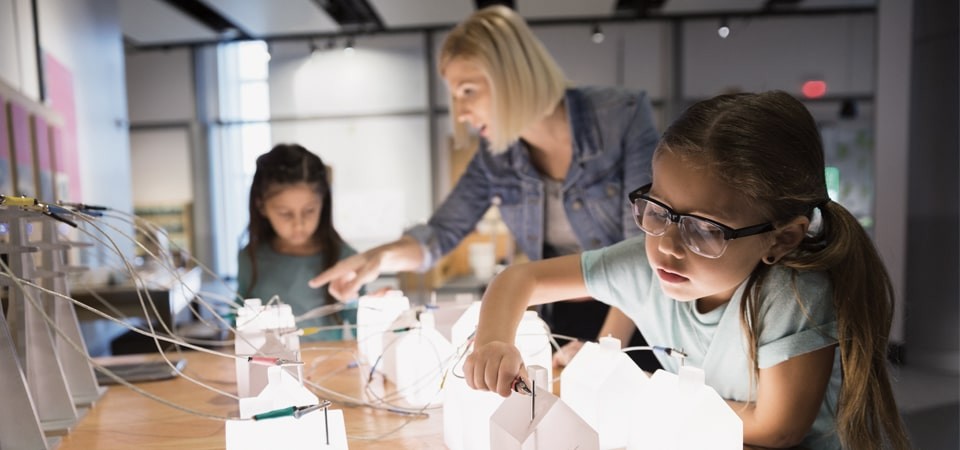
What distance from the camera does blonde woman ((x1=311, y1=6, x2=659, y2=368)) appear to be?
1.28m

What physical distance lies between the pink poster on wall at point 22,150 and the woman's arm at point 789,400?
2322mm

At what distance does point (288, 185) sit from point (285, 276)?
0.29 meters

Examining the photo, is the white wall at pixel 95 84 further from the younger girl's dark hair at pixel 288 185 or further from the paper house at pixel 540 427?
the paper house at pixel 540 427

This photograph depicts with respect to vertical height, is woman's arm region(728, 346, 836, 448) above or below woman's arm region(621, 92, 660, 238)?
below

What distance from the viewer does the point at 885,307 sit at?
73 centimetres

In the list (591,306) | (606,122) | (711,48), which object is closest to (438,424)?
(591,306)

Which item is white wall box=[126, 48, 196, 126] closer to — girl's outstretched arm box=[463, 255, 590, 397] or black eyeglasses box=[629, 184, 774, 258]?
girl's outstretched arm box=[463, 255, 590, 397]

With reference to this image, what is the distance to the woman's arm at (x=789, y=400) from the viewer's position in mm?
703

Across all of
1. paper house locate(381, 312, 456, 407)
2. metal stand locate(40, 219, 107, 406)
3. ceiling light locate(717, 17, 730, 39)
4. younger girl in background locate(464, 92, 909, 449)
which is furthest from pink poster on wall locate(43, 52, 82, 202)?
ceiling light locate(717, 17, 730, 39)

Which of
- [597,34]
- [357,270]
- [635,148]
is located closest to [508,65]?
[635,148]

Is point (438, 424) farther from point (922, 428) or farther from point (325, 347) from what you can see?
point (922, 428)

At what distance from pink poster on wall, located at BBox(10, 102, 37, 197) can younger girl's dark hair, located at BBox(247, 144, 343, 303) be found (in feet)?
3.26

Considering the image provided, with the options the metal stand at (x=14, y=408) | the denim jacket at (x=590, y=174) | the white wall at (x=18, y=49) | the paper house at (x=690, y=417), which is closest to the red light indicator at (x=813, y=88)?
the denim jacket at (x=590, y=174)

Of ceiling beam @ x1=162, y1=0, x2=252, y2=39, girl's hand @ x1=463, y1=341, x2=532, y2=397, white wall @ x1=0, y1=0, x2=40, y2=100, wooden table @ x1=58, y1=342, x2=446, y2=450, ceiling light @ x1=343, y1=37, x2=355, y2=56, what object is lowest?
wooden table @ x1=58, y1=342, x2=446, y2=450
